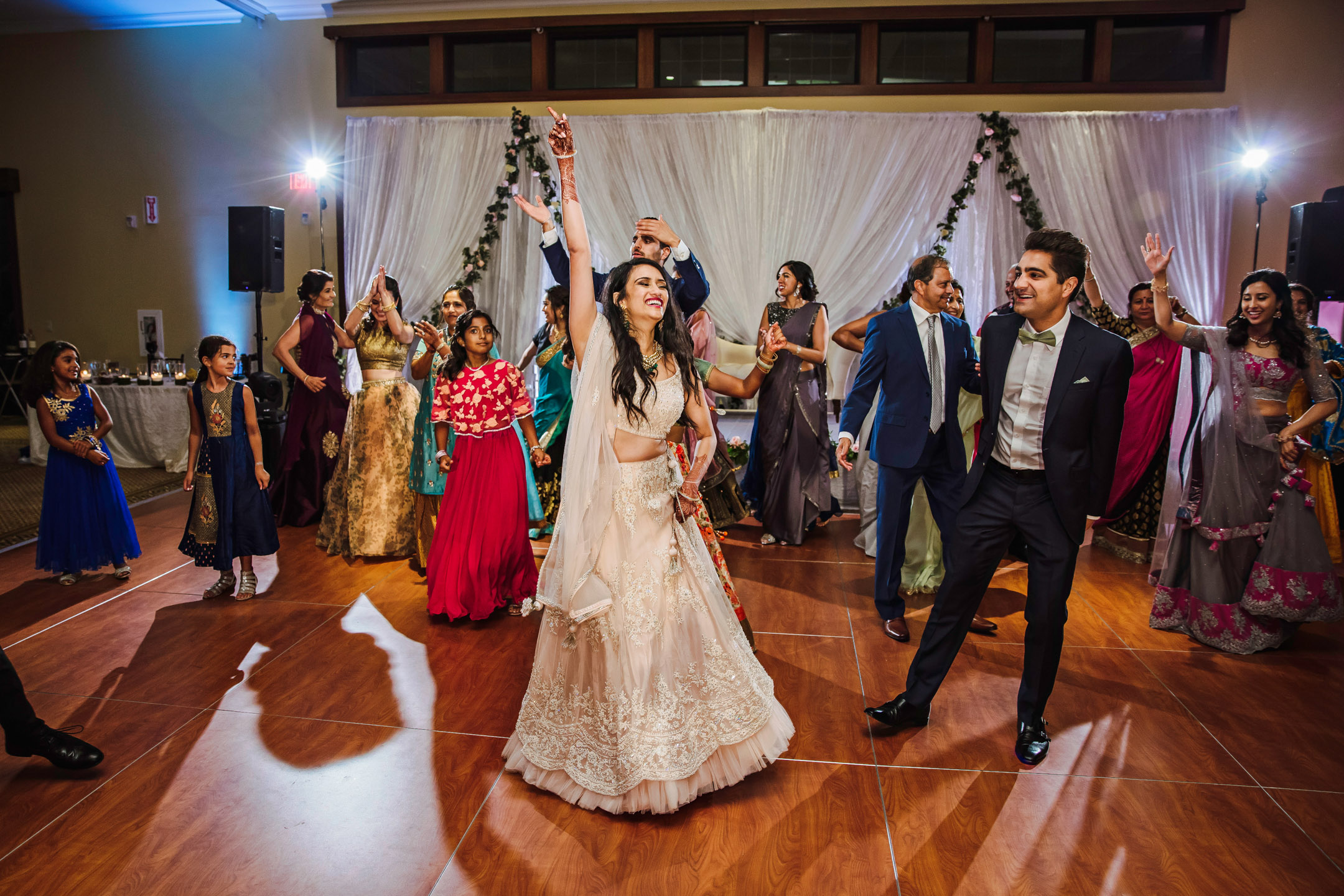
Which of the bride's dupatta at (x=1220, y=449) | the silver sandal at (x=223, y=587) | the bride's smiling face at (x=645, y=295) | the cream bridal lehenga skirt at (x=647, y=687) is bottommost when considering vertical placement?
the silver sandal at (x=223, y=587)

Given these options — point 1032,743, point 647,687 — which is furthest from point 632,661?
point 1032,743

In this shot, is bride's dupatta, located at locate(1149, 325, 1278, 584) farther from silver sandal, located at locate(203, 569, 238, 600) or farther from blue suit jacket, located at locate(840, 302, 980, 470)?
silver sandal, located at locate(203, 569, 238, 600)

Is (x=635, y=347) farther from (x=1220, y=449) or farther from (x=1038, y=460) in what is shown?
(x=1220, y=449)

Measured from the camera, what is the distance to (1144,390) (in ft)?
17.0

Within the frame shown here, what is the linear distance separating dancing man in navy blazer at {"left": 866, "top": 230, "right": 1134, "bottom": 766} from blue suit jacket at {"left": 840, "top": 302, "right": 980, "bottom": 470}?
2.32 ft

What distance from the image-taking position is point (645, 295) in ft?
8.29

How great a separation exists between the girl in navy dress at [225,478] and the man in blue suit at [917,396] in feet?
9.67

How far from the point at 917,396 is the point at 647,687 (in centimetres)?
180

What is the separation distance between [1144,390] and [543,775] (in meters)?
4.47

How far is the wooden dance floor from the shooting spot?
2182 millimetres

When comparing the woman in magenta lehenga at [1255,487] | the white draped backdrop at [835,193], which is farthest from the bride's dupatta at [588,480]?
the white draped backdrop at [835,193]

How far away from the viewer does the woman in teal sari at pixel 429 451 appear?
14.2 feet

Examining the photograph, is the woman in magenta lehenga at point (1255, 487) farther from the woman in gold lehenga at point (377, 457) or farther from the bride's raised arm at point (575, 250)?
the woman in gold lehenga at point (377, 457)

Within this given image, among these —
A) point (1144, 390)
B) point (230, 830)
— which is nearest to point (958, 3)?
point (1144, 390)
